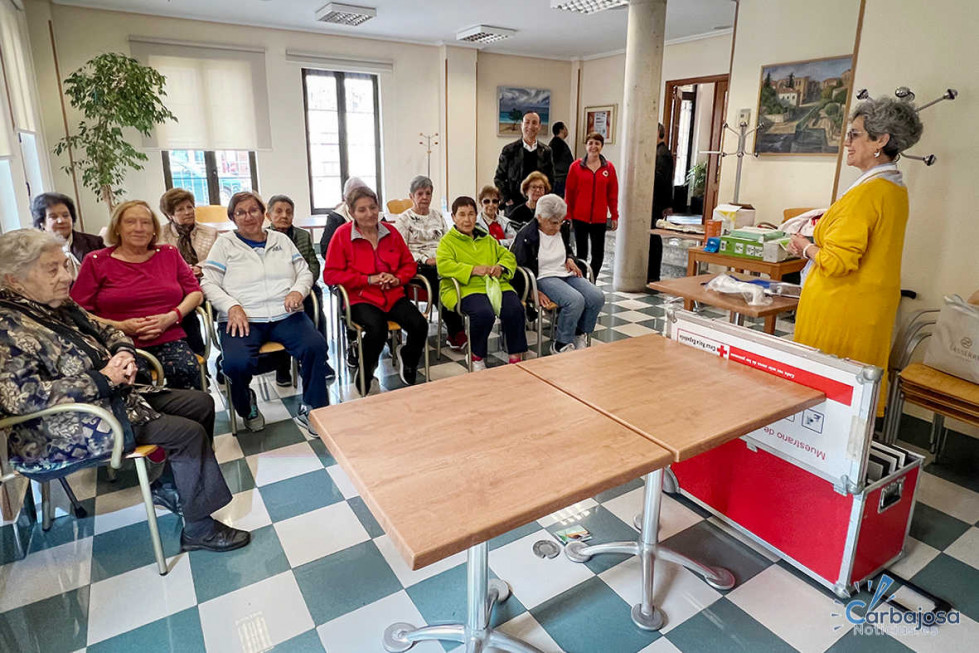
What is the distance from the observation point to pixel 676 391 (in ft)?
5.50

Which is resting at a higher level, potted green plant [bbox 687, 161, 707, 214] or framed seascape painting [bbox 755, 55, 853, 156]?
framed seascape painting [bbox 755, 55, 853, 156]

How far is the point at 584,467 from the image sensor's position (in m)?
1.27

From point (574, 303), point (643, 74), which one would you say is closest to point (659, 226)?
point (643, 74)

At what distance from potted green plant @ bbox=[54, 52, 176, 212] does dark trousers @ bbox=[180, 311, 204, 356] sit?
3.68 metres

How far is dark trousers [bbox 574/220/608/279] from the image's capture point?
5250mm

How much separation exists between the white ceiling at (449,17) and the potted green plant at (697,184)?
1724 millimetres

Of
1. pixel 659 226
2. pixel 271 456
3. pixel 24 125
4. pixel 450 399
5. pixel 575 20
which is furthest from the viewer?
pixel 575 20

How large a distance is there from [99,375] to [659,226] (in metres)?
4.51

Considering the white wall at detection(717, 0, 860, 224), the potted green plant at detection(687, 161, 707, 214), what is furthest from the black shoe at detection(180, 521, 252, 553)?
the potted green plant at detection(687, 161, 707, 214)

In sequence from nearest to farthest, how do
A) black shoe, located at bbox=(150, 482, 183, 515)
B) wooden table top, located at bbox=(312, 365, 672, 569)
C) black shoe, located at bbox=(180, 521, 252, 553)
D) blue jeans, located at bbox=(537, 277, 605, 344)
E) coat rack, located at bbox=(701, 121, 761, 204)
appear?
wooden table top, located at bbox=(312, 365, 672, 569) → black shoe, located at bbox=(180, 521, 252, 553) → black shoe, located at bbox=(150, 482, 183, 515) → blue jeans, located at bbox=(537, 277, 605, 344) → coat rack, located at bbox=(701, 121, 761, 204)

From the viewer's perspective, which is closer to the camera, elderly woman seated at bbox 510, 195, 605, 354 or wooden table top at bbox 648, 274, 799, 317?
wooden table top at bbox 648, 274, 799, 317

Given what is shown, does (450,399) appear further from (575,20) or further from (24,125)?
(575,20)

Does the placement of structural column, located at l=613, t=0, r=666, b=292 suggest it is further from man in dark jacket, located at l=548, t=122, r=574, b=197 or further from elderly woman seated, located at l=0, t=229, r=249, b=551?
elderly woman seated, located at l=0, t=229, r=249, b=551

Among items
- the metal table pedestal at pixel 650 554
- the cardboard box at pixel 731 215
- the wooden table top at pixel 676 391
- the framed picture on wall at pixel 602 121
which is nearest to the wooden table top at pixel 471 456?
the wooden table top at pixel 676 391
